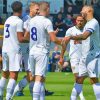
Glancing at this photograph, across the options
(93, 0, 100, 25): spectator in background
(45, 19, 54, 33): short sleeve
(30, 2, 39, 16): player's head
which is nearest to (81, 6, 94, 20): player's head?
(45, 19, 54, 33): short sleeve

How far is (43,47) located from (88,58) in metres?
0.93

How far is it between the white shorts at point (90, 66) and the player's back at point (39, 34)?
0.81 m

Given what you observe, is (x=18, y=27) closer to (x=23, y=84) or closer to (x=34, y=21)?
(x=34, y=21)

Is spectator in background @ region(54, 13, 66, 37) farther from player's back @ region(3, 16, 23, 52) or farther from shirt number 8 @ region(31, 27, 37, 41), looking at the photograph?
shirt number 8 @ region(31, 27, 37, 41)

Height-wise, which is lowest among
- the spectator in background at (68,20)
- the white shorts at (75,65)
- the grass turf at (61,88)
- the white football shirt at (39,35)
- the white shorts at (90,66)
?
the grass turf at (61,88)

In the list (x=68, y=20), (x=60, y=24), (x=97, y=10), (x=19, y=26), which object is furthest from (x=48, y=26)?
(x=97, y=10)

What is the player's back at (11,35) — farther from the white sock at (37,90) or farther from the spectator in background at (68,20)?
the spectator in background at (68,20)

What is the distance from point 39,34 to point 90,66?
119cm

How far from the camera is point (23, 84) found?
13578mm

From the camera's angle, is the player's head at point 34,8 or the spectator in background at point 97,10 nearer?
the player's head at point 34,8

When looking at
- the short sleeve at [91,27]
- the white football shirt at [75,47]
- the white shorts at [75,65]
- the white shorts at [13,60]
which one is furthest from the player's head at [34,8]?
the white shorts at [75,65]

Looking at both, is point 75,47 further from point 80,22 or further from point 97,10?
point 97,10

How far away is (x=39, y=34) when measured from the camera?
11812 mm

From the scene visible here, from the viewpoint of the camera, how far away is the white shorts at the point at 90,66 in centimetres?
1192
